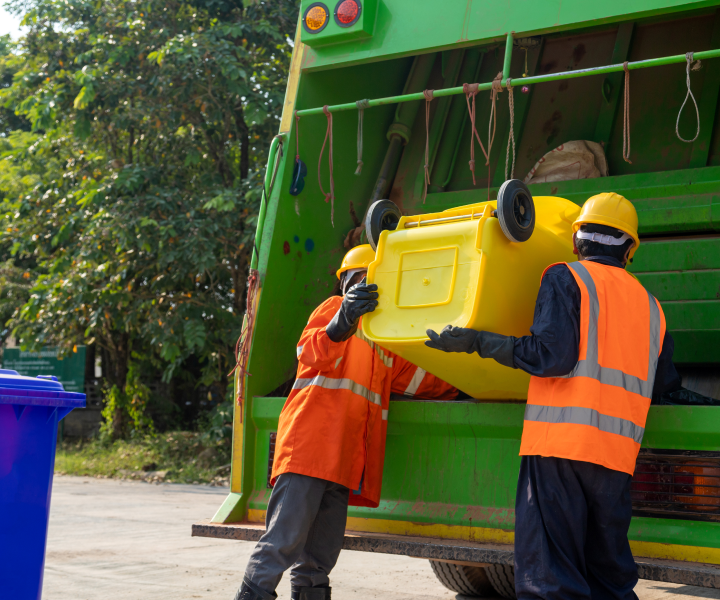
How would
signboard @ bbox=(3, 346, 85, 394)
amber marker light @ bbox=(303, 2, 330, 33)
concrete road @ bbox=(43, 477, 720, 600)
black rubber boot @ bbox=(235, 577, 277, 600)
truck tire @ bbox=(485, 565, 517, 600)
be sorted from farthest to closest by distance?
signboard @ bbox=(3, 346, 85, 394), concrete road @ bbox=(43, 477, 720, 600), truck tire @ bbox=(485, 565, 517, 600), amber marker light @ bbox=(303, 2, 330, 33), black rubber boot @ bbox=(235, 577, 277, 600)

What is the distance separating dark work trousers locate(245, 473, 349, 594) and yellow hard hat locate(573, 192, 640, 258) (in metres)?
1.22

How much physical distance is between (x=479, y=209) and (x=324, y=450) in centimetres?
94

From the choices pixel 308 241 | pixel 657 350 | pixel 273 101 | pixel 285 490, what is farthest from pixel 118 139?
pixel 657 350

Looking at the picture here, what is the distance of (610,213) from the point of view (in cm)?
229

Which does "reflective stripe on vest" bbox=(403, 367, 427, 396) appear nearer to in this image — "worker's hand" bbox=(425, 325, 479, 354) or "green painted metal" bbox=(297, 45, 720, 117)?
"worker's hand" bbox=(425, 325, 479, 354)

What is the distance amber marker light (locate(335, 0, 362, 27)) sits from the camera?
2.99 meters

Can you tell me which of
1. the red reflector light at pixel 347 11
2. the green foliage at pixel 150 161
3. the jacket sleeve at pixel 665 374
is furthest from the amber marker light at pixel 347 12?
the green foliage at pixel 150 161

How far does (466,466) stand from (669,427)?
0.67 m

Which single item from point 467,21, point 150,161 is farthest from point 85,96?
point 467,21

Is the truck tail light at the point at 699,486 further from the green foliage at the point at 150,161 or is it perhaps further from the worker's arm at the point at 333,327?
the green foliage at the point at 150,161

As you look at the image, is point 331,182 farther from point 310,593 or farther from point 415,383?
point 310,593

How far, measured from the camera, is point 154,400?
483 inches

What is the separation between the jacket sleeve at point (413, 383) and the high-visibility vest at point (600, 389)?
77cm

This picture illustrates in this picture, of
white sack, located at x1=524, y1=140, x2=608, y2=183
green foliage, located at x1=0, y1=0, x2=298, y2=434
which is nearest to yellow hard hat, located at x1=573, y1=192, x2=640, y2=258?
white sack, located at x1=524, y1=140, x2=608, y2=183
